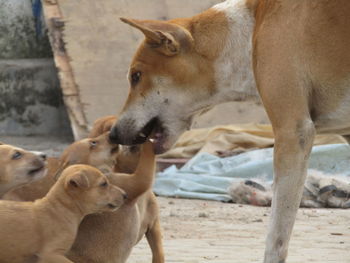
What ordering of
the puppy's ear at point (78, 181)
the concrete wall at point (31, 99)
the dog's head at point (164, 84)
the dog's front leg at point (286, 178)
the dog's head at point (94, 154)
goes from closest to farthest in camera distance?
the dog's front leg at point (286, 178) < the puppy's ear at point (78, 181) < the dog's head at point (164, 84) < the dog's head at point (94, 154) < the concrete wall at point (31, 99)

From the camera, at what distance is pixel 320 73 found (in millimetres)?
4941

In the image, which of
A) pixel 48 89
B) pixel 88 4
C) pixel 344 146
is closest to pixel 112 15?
pixel 88 4

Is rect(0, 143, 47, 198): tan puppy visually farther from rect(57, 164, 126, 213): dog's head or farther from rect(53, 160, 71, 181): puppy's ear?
rect(57, 164, 126, 213): dog's head

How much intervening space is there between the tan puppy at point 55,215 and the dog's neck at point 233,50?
0.91m

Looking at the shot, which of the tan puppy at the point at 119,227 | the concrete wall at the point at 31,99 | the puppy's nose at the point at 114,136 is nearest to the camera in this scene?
the tan puppy at the point at 119,227

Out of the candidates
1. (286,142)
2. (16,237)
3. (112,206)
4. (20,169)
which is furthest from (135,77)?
(16,237)

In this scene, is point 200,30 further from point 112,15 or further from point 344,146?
point 112,15

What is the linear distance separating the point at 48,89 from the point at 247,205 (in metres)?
4.89

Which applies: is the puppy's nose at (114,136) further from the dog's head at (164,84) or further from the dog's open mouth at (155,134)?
the dog's open mouth at (155,134)

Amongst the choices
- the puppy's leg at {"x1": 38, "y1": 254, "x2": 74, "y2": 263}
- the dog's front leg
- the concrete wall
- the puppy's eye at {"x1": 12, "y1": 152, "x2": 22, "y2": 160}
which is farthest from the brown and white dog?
the concrete wall

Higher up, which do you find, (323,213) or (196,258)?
(196,258)

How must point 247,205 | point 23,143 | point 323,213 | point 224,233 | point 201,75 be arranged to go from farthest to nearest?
1. point 23,143
2. point 247,205
3. point 323,213
4. point 224,233
5. point 201,75

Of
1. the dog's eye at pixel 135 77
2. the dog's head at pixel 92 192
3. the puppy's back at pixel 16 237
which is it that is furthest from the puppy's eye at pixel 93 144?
the puppy's back at pixel 16 237

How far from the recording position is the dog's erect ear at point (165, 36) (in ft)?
17.7
